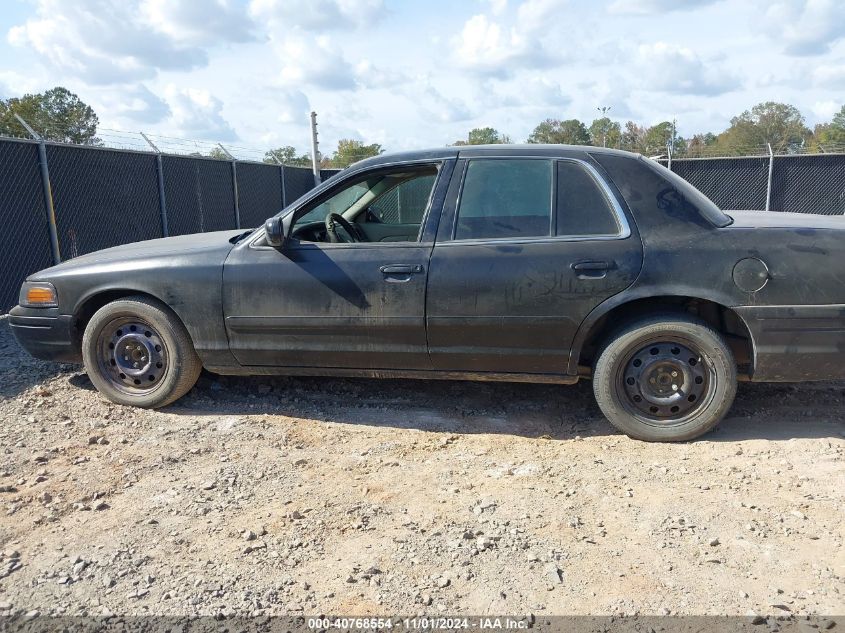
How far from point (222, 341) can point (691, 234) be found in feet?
9.90

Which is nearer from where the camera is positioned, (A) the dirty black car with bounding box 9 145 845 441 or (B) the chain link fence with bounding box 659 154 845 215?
(A) the dirty black car with bounding box 9 145 845 441

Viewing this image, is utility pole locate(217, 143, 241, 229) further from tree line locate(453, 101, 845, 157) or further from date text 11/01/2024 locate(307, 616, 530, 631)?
tree line locate(453, 101, 845, 157)

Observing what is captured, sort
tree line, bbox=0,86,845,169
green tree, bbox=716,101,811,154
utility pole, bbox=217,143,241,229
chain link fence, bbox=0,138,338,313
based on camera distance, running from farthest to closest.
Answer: green tree, bbox=716,101,811,154
tree line, bbox=0,86,845,169
utility pole, bbox=217,143,241,229
chain link fence, bbox=0,138,338,313

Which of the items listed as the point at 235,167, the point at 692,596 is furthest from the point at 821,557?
the point at 235,167

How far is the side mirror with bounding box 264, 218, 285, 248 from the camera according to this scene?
436 centimetres

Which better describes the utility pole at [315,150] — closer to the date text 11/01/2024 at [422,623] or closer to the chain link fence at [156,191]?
the chain link fence at [156,191]

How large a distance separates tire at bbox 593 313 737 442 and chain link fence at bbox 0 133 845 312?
2441 mm

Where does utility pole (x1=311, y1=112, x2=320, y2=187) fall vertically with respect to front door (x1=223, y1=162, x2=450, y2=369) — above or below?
above

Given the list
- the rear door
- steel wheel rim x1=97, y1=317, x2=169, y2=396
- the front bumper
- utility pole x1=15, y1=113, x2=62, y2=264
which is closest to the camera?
the rear door

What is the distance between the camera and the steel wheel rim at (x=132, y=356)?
187 inches

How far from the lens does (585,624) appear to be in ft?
8.47

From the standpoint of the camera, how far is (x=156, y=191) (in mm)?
11906

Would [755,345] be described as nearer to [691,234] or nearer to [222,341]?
[691,234]

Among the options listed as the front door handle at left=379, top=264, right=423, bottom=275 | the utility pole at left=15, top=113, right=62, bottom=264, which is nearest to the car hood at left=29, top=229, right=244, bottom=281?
the front door handle at left=379, top=264, right=423, bottom=275
